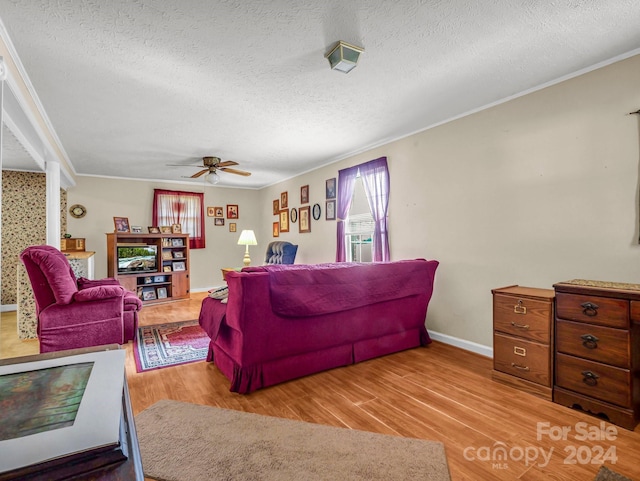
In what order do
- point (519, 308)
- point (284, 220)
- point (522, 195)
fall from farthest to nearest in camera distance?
1. point (284, 220)
2. point (522, 195)
3. point (519, 308)

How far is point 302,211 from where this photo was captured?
611 centimetres

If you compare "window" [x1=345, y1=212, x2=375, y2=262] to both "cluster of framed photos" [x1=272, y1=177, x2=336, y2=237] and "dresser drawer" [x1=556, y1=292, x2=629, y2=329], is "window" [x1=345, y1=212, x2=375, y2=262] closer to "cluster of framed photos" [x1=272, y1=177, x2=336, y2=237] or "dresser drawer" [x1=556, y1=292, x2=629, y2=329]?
"cluster of framed photos" [x1=272, y1=177, x2=336, y2=237]

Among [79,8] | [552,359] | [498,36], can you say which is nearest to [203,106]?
[79,8]

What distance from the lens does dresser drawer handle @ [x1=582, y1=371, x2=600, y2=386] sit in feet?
6.73

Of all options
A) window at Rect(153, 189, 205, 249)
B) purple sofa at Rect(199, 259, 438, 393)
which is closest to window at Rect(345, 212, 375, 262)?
purple sofa at Rect(199, 259, 438, 393)

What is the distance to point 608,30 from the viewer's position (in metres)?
2.09

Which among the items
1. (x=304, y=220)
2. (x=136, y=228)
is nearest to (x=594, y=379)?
(x=304, y=220)

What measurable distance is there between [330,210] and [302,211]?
35.7 inches

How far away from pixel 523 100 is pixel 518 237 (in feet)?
4.07

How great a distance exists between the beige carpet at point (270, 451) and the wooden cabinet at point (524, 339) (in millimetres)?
1101

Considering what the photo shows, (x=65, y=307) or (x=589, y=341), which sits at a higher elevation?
(x=65, y=307)

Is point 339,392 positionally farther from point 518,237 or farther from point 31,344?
point 31,344

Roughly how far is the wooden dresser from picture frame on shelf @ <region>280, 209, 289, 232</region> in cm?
504

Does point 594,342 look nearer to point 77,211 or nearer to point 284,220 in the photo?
point 284,220
